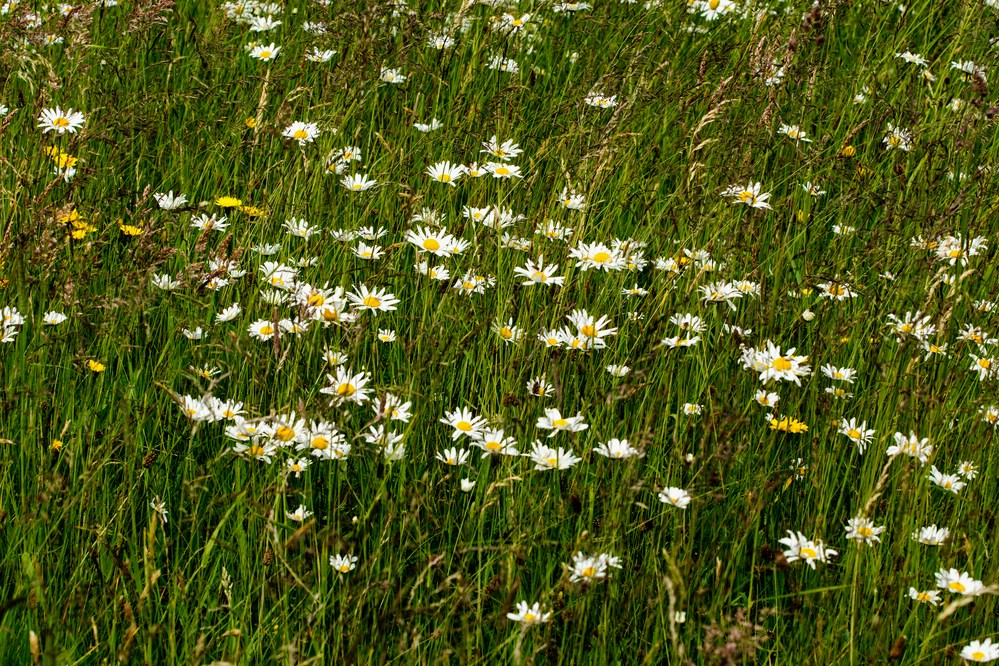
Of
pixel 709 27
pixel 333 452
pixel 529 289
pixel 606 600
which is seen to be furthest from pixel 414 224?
pixel 709 27

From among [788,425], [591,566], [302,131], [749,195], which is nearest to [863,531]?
[788,425]

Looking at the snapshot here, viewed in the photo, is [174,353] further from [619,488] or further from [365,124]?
[365,124]

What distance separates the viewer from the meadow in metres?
1.59

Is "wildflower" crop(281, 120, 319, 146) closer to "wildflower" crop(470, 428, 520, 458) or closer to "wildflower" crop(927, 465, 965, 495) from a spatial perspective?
"wildflower" crop(470, 428, 520, 458)

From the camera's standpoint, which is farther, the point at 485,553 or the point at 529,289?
the point at 529,289

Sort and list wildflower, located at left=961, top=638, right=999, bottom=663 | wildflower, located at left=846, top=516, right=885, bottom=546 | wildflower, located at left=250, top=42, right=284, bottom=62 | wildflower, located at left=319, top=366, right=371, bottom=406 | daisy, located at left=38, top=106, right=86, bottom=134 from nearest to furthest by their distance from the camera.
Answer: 1. wildflower, located at left=961, top=638, right=999, bottom=663
2. wildflower, located at left=846, top=516, right=885, bottom=546
3. wildflower, located at left=319, top=366, right=371, bottom=406
4. daisy, located at left=38, top=106, right=86, bottom=134
5. wildflower, located at left=250, top=42, right=284, bottom=62

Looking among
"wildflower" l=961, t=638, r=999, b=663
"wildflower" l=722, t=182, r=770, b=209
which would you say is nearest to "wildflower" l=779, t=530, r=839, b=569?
"wildflower" l=961, t=638, r=999, b=663

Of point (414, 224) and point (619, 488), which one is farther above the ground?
point (414, 224)

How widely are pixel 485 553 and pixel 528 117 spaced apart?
199cm

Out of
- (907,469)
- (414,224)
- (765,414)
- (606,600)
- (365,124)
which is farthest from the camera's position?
(365,124)

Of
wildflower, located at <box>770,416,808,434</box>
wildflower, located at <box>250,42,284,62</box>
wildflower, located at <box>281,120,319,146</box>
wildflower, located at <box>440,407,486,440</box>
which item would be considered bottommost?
wildflower, located at <box>440,407,486,440</box>

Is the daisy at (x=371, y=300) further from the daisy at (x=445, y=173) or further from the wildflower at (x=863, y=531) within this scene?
the wildflower at (x=863, y=531)

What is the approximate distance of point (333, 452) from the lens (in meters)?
1.76

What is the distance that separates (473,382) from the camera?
2.11 metres
